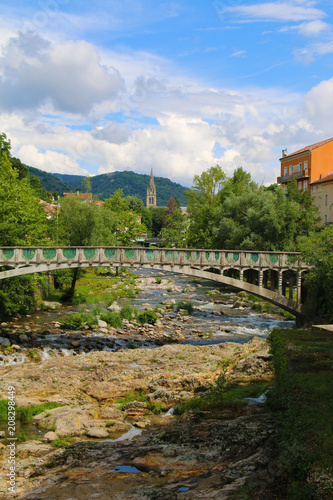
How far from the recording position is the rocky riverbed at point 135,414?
9.95m

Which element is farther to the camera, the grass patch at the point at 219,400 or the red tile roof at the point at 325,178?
the red tile roof at the point at 325,178

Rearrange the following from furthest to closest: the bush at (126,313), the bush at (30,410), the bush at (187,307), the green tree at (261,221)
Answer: the green tree at (261,221), the bush at (187,307), the bush at (126,313), the bush at (30,410)

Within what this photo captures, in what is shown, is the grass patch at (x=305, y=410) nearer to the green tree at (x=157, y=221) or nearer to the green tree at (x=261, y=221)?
the green tree at (x=261, y=221)

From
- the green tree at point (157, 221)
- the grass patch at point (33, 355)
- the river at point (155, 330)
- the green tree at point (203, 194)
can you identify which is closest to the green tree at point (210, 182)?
the green tree at point (203, 194)

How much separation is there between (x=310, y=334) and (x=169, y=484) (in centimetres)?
1044

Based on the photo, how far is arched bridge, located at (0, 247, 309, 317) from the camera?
84.1 ft

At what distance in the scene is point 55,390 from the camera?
17.8m

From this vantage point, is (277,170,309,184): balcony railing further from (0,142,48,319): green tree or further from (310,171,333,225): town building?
(0,142,48,319): green tree

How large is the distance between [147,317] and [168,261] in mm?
7351

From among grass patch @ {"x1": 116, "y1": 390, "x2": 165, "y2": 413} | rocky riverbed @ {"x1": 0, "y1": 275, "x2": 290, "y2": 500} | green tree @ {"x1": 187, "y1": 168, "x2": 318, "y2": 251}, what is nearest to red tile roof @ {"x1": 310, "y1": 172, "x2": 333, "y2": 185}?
green tree @ {"x1": 187, "y1": 168, "x2": 318, "y2": 251}

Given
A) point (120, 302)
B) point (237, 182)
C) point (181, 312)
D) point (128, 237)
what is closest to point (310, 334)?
point (181, 312)

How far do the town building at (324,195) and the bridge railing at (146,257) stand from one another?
82.2ft

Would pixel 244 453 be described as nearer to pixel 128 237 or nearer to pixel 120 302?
pixel 120 302

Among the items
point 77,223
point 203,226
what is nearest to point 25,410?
point 77,223
